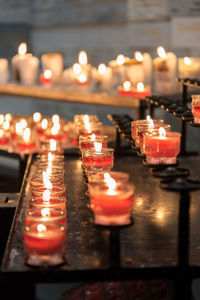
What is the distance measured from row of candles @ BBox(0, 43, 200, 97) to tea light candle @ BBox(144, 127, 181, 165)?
1.88 metres

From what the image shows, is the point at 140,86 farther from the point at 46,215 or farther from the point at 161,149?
the point at 46,215

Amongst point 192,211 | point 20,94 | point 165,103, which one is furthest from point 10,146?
point 192,211

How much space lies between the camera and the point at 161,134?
2104 mm

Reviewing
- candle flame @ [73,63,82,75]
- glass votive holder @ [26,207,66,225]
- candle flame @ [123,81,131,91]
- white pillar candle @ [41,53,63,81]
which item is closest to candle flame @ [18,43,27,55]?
white pillar candle @ [41,53,63,81]

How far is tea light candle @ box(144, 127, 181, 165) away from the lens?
2.03 meters

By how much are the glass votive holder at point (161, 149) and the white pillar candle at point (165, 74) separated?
6.71 ft

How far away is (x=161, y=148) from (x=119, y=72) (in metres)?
2.47

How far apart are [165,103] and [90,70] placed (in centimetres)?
189

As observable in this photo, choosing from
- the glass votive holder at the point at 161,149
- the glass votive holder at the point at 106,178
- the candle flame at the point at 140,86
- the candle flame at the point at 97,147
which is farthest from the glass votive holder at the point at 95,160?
the candle flame at the point at 140,86

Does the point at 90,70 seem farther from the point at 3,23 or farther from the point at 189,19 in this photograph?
the point at 3,23

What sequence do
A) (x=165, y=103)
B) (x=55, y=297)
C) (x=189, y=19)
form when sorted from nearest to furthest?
(x=55, y=297) → (x=165, y=103) → (x=189, y=19)

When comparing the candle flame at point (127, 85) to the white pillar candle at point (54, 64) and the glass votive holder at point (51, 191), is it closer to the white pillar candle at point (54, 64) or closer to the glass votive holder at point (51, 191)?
the white pillar candle at point (54, 64)

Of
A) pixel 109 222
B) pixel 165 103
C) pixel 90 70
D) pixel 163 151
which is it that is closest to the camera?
pixel 109 222

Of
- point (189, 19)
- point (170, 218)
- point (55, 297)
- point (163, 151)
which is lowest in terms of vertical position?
point (55, 297)
